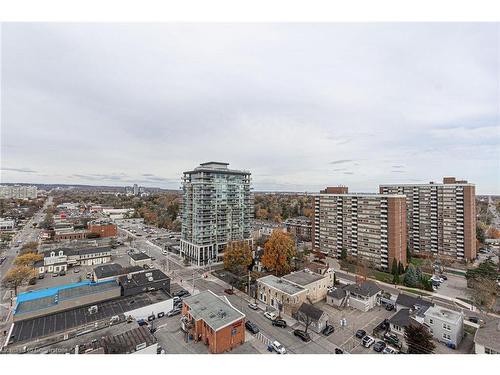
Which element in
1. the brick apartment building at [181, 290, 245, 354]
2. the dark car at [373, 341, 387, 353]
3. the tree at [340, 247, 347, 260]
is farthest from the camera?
the tree at [340, 247, 347, 260]

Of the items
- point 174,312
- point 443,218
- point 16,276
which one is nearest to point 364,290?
point 174,312

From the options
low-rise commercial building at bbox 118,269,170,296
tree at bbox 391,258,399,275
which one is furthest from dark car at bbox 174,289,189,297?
tree at bbox 391,258,399,275

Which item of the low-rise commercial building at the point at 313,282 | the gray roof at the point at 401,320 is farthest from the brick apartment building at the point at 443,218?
the gray roof at the point at 401,320

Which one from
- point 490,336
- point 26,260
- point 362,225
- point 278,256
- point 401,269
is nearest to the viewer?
point 490,336

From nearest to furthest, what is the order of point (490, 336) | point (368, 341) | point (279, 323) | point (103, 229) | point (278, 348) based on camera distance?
point (490, 336), point (278, 348), point (368, 341), point (279, 323), point (103, 229)

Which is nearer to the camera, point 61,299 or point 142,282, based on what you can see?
point 61,299

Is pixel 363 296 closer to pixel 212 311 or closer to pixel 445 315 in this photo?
pixel 445 315

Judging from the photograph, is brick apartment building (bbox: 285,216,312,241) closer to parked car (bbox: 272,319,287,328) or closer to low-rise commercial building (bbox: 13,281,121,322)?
parked car (bbox: 272,319,287,328)

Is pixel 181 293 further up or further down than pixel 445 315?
further down
